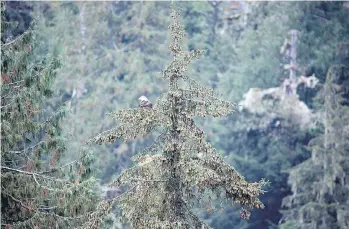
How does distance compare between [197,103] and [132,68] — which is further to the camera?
[132,68]

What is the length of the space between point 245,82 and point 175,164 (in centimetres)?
2687

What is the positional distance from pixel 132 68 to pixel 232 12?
925cm

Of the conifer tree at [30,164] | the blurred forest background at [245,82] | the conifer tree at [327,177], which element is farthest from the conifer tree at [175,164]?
the conifer tree at [327,177]

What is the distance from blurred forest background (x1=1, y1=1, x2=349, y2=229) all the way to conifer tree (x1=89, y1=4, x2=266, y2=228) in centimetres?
1237

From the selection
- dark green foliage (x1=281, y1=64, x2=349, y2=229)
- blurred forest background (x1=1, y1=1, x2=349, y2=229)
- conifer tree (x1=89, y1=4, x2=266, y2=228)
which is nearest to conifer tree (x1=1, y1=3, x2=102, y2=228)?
conifer tree (x1=89, y1=4, x2=266, y2=228)

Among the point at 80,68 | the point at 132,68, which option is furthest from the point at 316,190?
the point at 80,68

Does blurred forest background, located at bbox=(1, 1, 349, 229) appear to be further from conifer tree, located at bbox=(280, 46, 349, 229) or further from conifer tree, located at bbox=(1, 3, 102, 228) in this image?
conifer tree, located at bbox=(1, 3, 102, 228)

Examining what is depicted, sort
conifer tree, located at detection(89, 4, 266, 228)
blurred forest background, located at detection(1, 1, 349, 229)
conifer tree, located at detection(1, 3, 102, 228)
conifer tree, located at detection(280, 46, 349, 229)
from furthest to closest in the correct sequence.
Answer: blurred forest background, located at detection(1, 1, 349, 229) < conifer tree, located at detection(280, 46, 349, 229) < conifer tree, located at detection(1, 3, 102, 228) < conifer tree, located at detection(89, 4, 266, 228)

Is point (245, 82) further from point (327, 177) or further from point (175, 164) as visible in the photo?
point (175, 164)

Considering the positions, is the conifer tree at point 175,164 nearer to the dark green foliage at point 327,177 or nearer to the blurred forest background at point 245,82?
the blurred forest background at point 245,82

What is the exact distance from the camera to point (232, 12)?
41500 mm

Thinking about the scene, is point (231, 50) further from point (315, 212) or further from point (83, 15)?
point (315, 212)

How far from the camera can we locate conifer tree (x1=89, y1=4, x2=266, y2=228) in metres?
8.60

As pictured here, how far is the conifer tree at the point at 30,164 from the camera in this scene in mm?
10531
